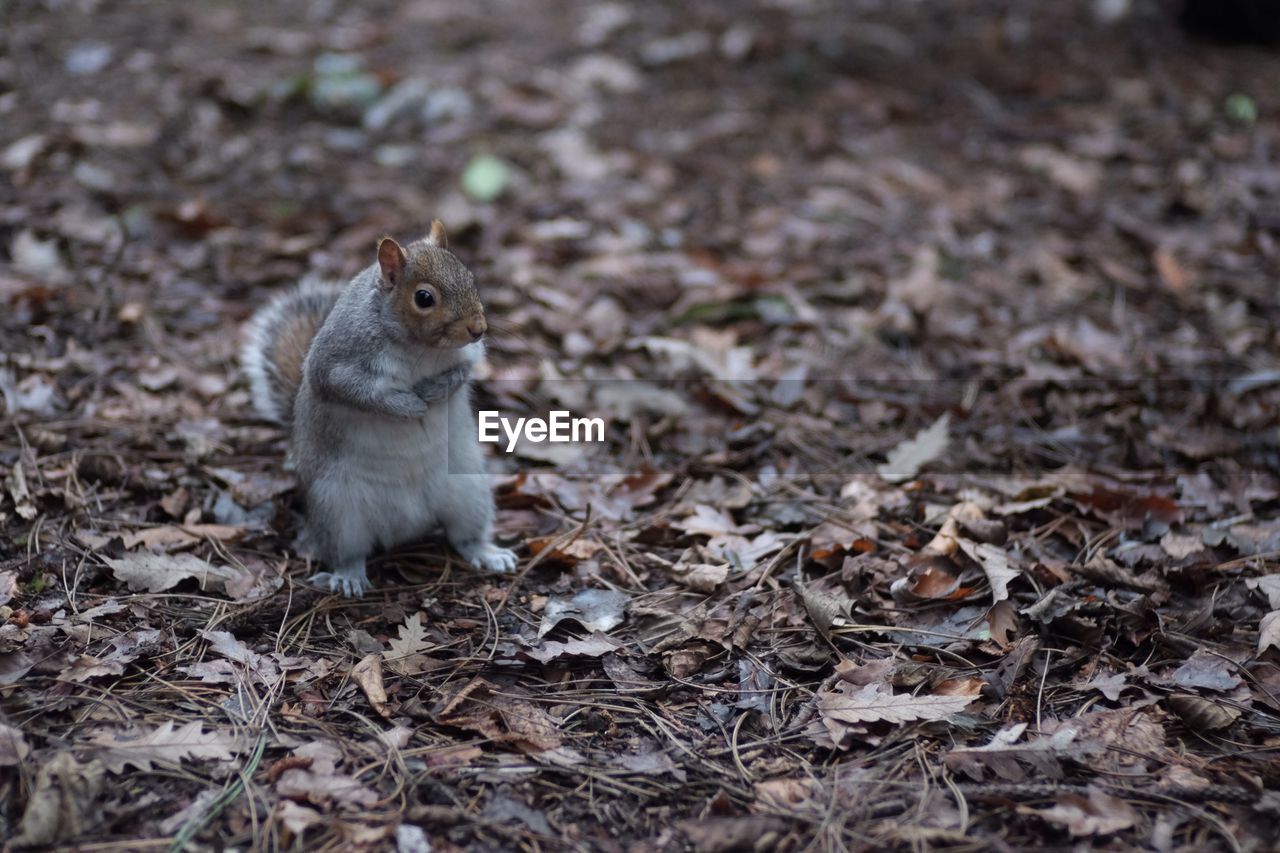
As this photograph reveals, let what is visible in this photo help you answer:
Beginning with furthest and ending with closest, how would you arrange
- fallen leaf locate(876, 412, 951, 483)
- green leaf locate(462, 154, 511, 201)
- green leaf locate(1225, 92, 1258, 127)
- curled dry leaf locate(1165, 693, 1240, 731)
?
green leaf locate(1225, 92, 1258, 127) → green leaf locate(462, 154, 511, 201) → fallen leaf locate(876, 412, 951, 483) → curled dry leaf locate(1165, 693, 1240, 731)

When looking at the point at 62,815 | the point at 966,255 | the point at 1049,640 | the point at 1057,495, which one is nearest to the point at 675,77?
the point at 966,255

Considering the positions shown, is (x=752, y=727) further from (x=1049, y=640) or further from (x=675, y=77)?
(x=675, y=77)

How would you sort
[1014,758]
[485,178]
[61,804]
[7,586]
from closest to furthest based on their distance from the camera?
[61,804] → [1014,758] → [7,586] → [485,178]

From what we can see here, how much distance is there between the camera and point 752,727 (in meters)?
2.46

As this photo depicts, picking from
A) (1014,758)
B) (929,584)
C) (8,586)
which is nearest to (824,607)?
(929,584)

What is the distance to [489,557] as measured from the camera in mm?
3137

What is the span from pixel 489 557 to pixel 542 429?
32.3 inches

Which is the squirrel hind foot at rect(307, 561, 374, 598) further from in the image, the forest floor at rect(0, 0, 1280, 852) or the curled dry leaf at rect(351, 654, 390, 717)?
the curled dry leaf at rect(351, 654, 390, 717)


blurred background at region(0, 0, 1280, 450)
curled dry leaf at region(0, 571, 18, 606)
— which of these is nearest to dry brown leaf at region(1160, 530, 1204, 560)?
blurred background at region(0, 0, 1280, 450)

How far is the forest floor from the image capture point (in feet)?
7.41

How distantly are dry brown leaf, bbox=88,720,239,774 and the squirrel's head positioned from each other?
1.07 meters

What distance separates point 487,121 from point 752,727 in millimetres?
4430

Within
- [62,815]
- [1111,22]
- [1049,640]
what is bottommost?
[1049,640]

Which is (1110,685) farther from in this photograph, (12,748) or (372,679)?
(12,748)
